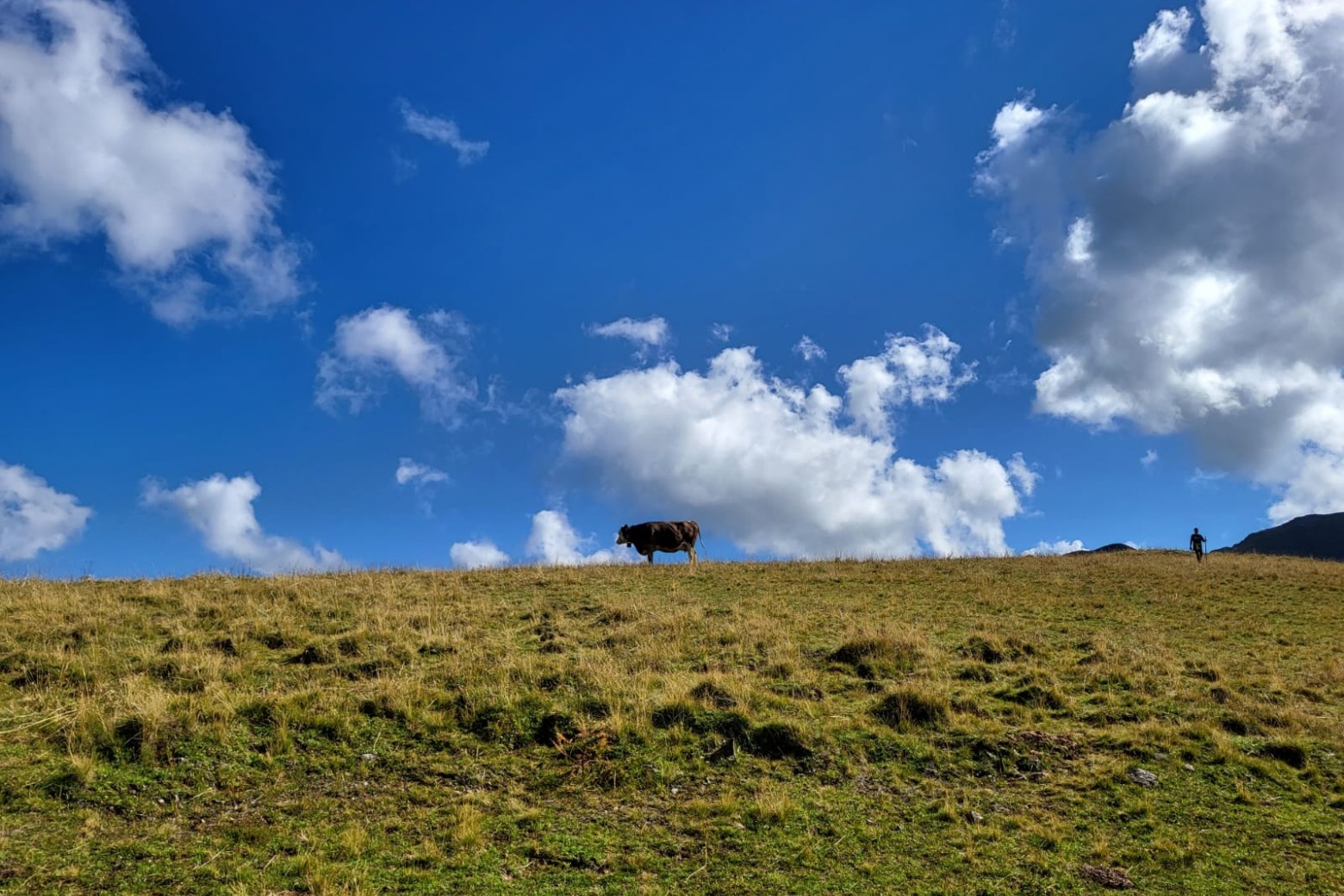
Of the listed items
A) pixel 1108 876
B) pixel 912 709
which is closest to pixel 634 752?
pixel 912 709

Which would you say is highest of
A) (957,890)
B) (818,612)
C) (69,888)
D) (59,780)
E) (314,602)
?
(314,602)

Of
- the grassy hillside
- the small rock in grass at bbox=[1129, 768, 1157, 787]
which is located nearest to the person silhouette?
the grassy hillside

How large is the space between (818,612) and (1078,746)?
9.39 metres

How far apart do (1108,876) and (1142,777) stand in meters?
3.32

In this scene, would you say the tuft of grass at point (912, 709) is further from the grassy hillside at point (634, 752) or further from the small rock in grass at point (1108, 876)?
the small rock in grass at point (1108, 876)

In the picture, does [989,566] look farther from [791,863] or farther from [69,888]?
[69,888]

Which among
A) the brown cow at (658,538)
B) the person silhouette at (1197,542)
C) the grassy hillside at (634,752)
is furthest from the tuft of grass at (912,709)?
the person silhouette at (1197,542)

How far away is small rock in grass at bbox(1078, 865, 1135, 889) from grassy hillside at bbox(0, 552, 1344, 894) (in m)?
0.03

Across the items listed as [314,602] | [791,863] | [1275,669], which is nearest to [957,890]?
[791,863]

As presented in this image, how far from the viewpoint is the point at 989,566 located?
33.8m

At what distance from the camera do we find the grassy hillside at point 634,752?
802 centimetres

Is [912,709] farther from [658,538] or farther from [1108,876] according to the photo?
[658,538]

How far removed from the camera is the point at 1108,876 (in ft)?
26.7

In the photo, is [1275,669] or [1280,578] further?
[1280,578]
